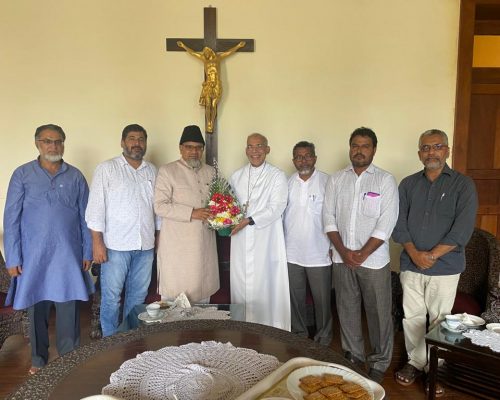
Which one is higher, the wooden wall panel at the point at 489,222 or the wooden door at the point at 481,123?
the wooden door at the point at 481,123

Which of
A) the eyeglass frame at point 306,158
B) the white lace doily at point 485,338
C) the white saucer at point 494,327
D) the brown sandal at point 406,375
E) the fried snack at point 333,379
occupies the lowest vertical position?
the brown sandal at point 406,375

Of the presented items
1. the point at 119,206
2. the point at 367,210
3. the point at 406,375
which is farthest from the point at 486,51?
the point at 119,206

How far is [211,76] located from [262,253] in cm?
184

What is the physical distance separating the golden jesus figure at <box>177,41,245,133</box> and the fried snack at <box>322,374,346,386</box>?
10.6 feet

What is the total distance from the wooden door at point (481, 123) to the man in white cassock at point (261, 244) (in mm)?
2143

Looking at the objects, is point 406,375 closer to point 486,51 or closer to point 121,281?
point 121,281

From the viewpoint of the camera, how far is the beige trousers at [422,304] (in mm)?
2992

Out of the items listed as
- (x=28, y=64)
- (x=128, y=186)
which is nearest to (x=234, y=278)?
(x=128, y=186)

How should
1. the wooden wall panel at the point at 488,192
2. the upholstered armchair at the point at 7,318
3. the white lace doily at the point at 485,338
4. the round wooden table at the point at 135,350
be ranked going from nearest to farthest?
the round wooden table at the point at 135,350
the white lace doily at the point at 485,338
the upholstered armchair at the point at 7,318
the wooden wall panel at the point at 488,192

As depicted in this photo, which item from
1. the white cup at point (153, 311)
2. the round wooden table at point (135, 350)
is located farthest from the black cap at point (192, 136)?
the round wooden table at point (135, 350)

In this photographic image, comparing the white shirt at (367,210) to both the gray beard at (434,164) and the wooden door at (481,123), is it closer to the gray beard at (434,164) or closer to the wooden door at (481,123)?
the gray beard at (434,164)

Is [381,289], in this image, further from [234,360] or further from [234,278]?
[234,360]

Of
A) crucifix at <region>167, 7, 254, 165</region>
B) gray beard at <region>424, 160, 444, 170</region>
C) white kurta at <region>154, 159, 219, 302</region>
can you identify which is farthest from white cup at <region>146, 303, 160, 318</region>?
crucifix at <region>167, 7, 254, 165</region>

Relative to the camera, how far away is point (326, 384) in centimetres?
140
